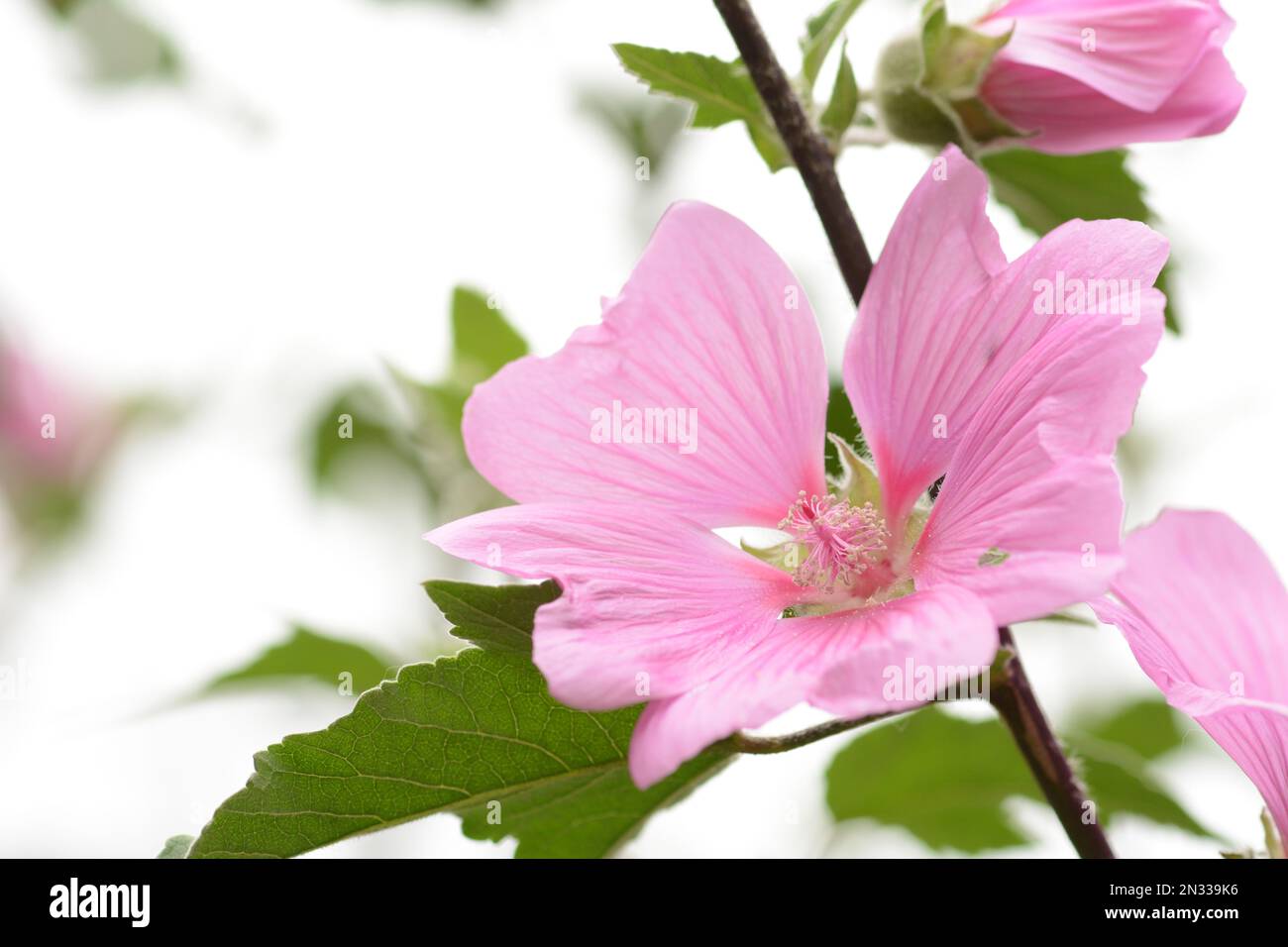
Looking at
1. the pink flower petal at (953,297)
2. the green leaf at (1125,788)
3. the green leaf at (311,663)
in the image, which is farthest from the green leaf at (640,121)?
the pink flower petal at (953,297)

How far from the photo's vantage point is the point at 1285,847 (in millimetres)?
1062

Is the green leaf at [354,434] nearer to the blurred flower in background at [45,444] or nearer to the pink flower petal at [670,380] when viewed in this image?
the blurred flower in background at [45,444]

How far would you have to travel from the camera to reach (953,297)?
0.97m

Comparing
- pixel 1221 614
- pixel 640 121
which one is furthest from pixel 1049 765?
pixel 640 121

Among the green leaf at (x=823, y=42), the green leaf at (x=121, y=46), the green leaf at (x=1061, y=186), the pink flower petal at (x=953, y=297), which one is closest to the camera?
the pink flower petal at (x=953, y=297)

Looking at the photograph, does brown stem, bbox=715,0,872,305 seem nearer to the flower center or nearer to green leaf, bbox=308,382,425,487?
the flower center

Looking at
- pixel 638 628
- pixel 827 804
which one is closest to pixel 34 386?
pixel 827 804

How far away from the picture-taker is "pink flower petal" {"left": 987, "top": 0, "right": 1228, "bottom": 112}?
1096 millimetres

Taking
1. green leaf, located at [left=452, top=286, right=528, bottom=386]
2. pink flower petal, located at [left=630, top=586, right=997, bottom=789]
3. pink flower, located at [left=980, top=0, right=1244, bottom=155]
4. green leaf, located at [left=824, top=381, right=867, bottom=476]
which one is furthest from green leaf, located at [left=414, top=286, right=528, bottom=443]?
pink flower petal, located at [left=630, top=586, right=997, bottom=789]

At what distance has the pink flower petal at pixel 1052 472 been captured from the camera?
78 centimetres

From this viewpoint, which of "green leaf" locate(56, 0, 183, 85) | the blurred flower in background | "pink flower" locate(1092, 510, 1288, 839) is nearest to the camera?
"pink flower" locate(1092, 510, 1288, 839)

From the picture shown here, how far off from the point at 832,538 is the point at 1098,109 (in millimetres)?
412

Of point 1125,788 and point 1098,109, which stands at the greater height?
point 1098,109

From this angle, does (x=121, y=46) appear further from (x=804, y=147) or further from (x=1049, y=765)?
(x=1049, y=765)
